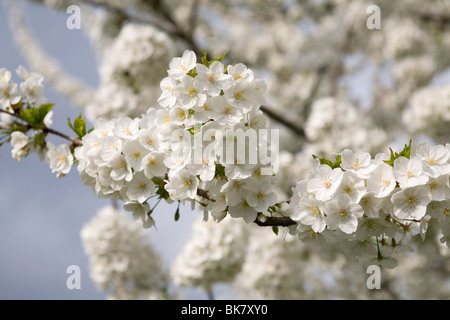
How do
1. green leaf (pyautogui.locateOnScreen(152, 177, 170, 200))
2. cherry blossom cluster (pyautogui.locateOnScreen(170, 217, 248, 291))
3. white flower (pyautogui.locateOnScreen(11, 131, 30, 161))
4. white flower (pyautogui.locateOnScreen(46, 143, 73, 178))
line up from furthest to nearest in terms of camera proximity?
1. cherry blossom cluster (pyautogui.locateOnScreen(170, 217, 248, 291))
2. white flower (pyautogui.locateOnScreen(11, 131, 30, 161))
3. white flower (pyautogui.locateOnScreen(46, 143, 73, 178))
4. green leaf (pyautogui.locateOnScreen(152, 177, 170, 200))

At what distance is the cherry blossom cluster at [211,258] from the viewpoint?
4.08m

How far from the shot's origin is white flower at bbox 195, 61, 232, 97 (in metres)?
1.76

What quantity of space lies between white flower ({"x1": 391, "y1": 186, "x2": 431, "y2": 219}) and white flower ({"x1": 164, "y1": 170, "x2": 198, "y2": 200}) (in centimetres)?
79

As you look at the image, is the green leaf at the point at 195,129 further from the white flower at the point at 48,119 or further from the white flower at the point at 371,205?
the white flower at the point at 48,119

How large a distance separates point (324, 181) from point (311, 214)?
0.15 metres

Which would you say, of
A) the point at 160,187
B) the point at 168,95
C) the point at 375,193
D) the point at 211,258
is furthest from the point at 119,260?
the point at 375,193

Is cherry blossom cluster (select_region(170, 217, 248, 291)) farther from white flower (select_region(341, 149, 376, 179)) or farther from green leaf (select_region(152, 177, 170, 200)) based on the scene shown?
white flower (select_region(341, 149, 376, 179))

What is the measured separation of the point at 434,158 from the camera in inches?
68.1

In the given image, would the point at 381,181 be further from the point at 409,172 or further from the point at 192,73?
the point at 192,73

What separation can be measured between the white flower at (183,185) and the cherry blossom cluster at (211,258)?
7.40ft

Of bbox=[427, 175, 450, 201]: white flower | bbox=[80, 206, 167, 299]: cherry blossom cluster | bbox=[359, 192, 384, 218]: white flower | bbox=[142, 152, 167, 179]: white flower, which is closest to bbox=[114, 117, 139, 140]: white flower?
bbox=[142, 152, 167, 179]: white flower
